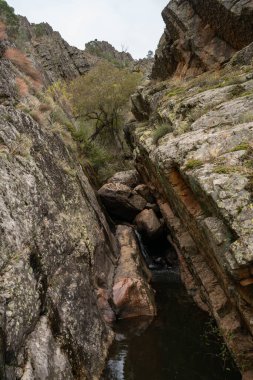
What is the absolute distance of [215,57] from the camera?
21.7 meters

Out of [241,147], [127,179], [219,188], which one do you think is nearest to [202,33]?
[127,179]

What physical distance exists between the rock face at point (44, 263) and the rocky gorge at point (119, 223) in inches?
1.5

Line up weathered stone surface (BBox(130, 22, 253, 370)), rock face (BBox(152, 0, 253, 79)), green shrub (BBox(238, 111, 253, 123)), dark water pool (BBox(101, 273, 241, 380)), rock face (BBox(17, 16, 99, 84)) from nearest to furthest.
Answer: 1. weathered stone surface (BBox(130, 22, 253, 370))
2. dark water pool (BBox(101, 273, 241, 380))
3. green shrub (BBox(238, 111, 253, 123))
4. rock face (BBox(152, 0, 253, 79))
5. rock face (BBox(17, 16, 99, 84))

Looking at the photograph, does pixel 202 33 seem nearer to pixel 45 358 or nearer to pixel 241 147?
pixel 241 147

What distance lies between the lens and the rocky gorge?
26.6ft

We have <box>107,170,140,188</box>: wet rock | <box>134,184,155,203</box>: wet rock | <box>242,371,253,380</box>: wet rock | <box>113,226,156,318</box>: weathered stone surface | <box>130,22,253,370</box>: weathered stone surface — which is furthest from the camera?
<box>107,170,140,188</box>: wet rock

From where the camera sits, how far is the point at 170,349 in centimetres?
1190

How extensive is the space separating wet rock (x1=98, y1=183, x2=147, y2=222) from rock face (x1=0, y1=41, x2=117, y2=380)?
19.2 ft

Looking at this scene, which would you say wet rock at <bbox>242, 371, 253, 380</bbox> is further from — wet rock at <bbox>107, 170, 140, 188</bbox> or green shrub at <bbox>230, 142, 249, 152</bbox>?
wet rock at <bbox>107, 170, 140, 188</bbox>

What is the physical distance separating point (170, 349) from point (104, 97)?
94.9ft

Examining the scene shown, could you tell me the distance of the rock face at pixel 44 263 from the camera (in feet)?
26.5

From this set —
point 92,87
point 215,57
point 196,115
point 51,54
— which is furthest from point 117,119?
point 51,54

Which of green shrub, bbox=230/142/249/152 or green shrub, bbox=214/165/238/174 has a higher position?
green shrub, bbox=230/142/249/152

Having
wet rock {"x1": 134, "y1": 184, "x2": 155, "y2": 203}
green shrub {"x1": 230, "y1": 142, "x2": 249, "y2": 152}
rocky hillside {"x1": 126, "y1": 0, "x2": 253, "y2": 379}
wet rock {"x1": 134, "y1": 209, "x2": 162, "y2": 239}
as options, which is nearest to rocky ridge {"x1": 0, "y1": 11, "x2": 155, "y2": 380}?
A: wet rock {"x1": 134, "y1": 209, "x2": 162, "y2": 239}
